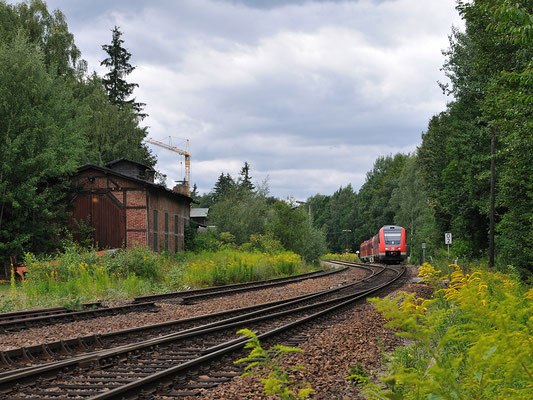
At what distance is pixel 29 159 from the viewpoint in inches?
1046

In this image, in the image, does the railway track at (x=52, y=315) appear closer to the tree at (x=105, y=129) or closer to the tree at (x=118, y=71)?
the tree at (x=105, y=129)

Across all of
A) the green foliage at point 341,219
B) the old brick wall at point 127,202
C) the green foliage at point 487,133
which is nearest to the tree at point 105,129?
the old brick wall at point 127,202

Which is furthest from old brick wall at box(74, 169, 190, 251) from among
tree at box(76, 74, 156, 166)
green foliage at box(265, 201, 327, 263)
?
green foliage at box(265, 201, 327, 263)

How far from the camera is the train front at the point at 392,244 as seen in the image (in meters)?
44.9

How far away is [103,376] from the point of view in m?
6.64

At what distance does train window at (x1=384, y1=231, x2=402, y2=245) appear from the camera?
148 feet

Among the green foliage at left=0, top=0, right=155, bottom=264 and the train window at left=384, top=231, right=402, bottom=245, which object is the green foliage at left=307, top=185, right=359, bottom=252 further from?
the green foliage at left=0, top=0, right=155, bottom=264

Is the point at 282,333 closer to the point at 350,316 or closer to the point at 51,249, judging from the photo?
the point at 350,316

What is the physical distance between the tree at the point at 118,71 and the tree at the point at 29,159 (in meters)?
25.6

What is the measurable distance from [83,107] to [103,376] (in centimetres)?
3407

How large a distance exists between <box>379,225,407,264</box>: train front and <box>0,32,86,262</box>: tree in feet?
90.8

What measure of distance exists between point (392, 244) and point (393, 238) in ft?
1.91

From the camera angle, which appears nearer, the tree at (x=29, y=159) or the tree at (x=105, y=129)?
the tree at (x=29, y=159)

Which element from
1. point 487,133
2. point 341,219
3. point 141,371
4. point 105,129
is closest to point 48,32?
point 105,129
